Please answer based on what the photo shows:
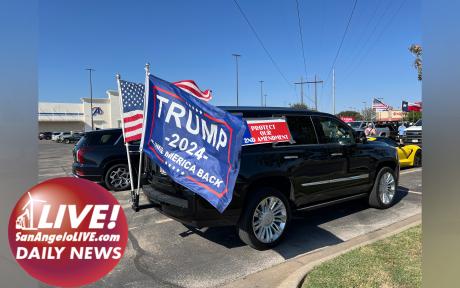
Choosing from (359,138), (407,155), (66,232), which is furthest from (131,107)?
(407,155)

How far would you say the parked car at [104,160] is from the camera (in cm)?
958

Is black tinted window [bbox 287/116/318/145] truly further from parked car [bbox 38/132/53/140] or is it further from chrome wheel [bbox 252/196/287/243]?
parked car [bbox 38/132/53/140]

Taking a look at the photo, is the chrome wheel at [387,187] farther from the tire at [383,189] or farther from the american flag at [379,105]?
the american flag at [379,105]

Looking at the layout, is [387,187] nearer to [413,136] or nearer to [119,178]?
[119,178]

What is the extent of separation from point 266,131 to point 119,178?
5.79m

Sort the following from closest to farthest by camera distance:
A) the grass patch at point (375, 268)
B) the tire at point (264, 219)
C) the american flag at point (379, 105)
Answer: the grass patch at point (375, 268) < the tire at point (264, 219) < the american flag at point (379, 105)

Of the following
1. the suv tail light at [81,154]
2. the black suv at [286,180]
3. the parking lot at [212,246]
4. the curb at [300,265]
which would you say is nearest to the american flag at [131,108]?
the parking lot at [212,246]

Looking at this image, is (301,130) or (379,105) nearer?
(301,130)

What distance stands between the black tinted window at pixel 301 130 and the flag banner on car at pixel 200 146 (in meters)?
1.93

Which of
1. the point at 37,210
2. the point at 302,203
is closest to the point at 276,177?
the point at 302,203

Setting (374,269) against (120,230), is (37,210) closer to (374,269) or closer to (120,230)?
(120,230)

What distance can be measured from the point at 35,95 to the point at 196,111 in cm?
225

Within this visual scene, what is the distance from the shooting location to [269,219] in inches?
A: 202

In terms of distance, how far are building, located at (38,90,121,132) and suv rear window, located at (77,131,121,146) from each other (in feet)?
211
